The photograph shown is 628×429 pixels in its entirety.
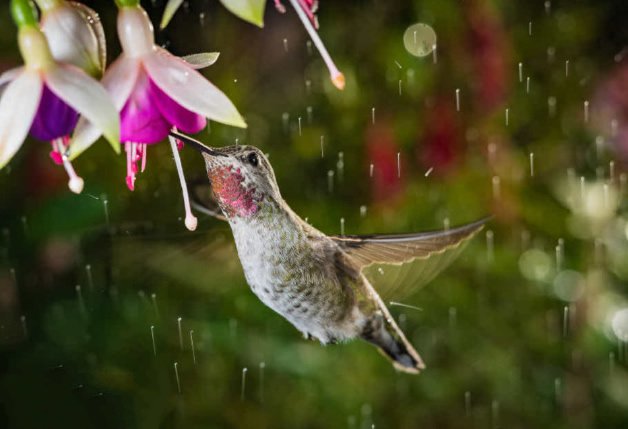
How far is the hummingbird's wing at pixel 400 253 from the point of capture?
38cm

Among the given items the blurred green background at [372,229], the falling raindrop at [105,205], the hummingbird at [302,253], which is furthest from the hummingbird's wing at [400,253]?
the falling raindrop at [105,205]

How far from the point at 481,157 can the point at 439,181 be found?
0.05 m

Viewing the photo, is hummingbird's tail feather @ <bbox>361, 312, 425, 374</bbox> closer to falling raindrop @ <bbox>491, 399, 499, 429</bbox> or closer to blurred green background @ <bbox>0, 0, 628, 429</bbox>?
blurred green background @ <bbox>0, 0, 628, 429</bbox>

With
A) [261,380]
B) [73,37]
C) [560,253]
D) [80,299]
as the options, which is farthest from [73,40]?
[560,253]

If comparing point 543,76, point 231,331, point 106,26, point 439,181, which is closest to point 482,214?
point 439,181

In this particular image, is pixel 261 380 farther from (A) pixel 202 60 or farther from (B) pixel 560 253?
(A) pixel 202 60

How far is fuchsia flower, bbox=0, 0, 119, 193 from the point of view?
8.5 inches

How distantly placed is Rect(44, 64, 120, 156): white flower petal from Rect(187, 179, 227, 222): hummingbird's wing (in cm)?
16

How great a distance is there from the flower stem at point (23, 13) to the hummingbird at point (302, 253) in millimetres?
62

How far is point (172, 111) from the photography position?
0.25 meters

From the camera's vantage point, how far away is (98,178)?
60 centimetres

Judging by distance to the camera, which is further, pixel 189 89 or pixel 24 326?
pixel 24 326

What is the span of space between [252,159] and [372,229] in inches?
15.7

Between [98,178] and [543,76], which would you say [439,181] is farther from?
[98,178]
